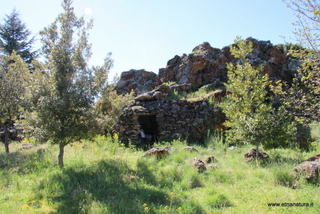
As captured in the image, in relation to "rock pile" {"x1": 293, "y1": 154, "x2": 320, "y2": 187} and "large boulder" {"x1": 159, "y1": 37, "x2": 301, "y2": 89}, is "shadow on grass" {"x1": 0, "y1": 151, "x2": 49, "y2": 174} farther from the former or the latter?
"large boulder" {"x1": 159, "y1": 37, "x2": 301, "y2": 89}

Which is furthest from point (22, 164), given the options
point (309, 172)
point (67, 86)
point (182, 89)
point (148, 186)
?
point (182, 89)

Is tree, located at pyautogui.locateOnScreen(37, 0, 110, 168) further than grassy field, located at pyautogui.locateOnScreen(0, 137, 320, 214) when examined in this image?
Yes

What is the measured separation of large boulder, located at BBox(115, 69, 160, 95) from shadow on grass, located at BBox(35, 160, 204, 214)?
845 centimetres

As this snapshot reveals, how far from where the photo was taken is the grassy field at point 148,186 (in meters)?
4.34

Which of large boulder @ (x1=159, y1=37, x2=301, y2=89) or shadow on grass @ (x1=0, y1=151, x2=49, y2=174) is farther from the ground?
large boulder @ (x1=159, y1=37, x2=301, y2=89)

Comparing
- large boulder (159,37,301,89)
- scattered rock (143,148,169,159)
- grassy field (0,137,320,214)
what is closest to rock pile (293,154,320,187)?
grassy field (0,137,320,214)

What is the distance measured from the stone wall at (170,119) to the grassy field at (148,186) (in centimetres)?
276

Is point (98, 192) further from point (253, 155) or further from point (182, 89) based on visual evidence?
point (182, 89)

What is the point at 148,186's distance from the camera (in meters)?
5.48

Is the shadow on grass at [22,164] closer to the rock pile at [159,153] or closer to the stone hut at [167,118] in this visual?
the rock pile at [159,153]

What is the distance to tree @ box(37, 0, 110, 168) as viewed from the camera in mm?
5723

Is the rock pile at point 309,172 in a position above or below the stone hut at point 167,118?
below

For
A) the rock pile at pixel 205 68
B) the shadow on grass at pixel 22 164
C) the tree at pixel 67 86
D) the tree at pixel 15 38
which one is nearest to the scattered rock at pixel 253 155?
the tree at pixel 67 86

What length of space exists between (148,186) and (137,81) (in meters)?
10.3
